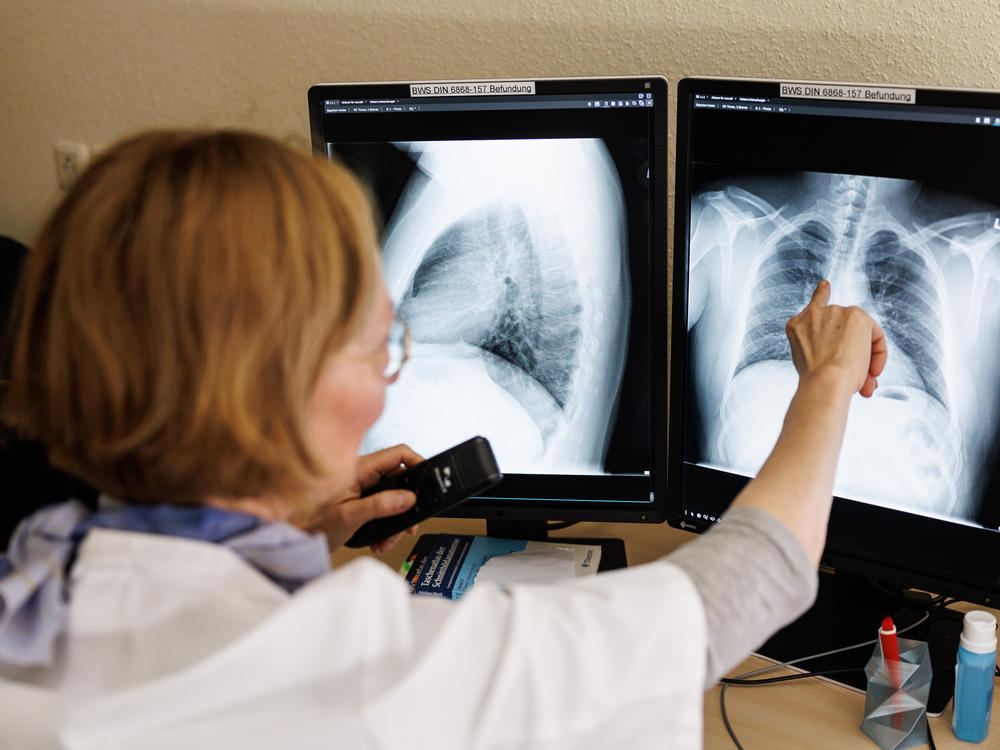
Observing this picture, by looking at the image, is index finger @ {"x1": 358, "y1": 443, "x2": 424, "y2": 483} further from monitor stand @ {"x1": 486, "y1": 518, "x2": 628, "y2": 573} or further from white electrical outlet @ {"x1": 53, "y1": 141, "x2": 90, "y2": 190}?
white electrical outlet @ {"x1": 53, "y1": 141, "x2": 90, "y2": 190}

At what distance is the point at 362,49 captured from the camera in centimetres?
136

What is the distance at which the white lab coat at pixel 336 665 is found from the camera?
0.54 m

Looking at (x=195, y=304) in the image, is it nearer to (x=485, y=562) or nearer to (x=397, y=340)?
(x=397, y=340)

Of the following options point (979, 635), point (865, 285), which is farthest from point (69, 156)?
point (979, 635)

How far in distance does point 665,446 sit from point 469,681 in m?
0.55

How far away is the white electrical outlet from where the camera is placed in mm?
1633

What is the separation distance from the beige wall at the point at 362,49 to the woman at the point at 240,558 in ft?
1.96

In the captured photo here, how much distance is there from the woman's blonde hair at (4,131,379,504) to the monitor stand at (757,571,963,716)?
654 millimetres

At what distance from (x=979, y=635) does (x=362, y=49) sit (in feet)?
3.52

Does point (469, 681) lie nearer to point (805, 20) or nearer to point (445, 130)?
point (445, 130)

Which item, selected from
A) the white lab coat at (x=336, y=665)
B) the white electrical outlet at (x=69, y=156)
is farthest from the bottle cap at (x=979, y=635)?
the white electrical outlet at (x=69, y=156)

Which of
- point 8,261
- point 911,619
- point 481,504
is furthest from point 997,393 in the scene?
point 8,261

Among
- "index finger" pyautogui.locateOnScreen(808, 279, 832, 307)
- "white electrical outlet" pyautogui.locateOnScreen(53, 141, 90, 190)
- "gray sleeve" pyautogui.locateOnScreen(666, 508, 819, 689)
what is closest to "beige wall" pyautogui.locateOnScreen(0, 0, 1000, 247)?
"white electrical outlet" pyautogui.locateOnScreen(53, 141, 90, 190)

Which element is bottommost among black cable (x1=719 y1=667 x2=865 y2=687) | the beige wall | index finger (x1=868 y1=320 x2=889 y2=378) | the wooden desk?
the wooden desk
